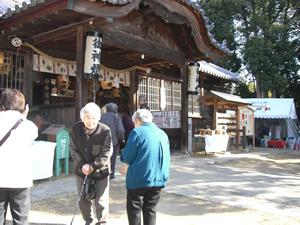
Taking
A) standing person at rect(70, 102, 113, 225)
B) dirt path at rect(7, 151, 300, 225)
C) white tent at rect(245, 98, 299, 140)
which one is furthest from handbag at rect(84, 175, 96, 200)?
white tent at rect(245, 98, 299, 140)

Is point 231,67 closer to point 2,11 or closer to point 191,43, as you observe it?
point 191,43

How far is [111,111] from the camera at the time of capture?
6.27 m

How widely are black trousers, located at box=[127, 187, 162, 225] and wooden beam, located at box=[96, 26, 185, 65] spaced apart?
5.09m

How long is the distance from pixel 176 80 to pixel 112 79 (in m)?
4.18

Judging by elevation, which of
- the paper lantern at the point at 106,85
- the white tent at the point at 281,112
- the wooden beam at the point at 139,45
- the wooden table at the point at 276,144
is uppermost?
the wooden beam at the point at 139,45

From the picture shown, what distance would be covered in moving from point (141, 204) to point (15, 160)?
57.8 inches

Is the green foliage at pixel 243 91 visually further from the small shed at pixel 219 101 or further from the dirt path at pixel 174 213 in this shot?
the dirt path at pixel 174 213

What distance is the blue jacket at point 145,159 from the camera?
3113 mm

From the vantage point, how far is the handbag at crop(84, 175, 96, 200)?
3.40m

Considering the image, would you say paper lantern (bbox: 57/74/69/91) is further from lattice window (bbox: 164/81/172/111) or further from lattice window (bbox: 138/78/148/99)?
lattice window (bbox: 164/81/172/111)

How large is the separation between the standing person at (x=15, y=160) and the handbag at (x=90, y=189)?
70cm

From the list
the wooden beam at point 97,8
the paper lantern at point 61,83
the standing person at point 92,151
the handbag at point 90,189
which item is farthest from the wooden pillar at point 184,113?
the handbag at point 90,189

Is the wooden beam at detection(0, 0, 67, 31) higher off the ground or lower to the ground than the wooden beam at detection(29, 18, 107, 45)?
higher

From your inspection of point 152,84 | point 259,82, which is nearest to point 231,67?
point 259,82
